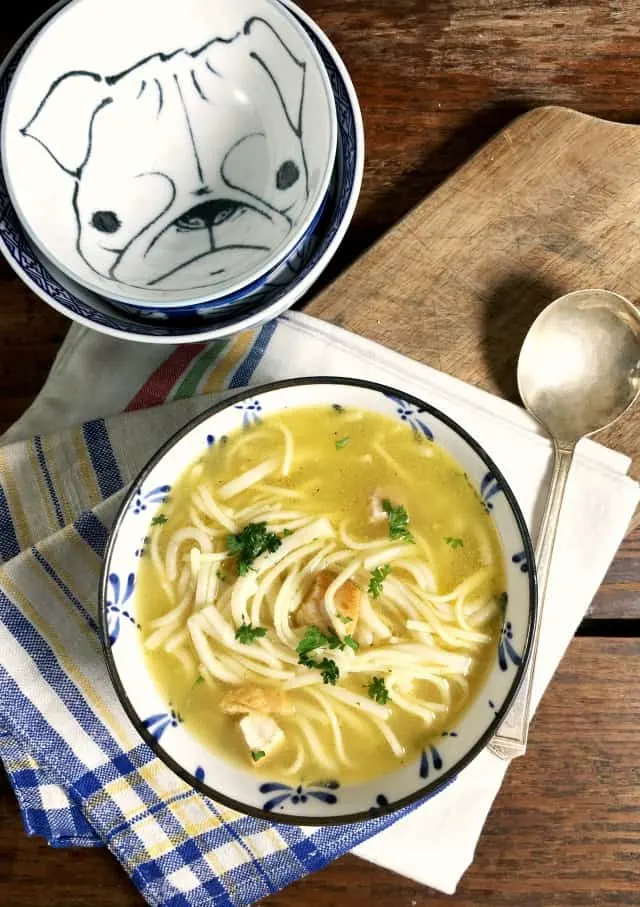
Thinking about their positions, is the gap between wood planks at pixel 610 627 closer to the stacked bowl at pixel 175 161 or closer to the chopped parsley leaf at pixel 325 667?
the chopped parsley leaf at pixel 325 667

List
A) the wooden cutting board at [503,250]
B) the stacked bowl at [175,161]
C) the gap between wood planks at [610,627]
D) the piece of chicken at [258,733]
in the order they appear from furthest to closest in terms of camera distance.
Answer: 1. the gap between wood planks at [610,627]
2. the wooden cutting board at [503,250]
3. the stacked bowl at [175,161]
4. the piece of chicken at [258,733]

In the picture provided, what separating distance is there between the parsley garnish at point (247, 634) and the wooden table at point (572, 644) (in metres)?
0.79

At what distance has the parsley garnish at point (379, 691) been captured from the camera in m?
1.98

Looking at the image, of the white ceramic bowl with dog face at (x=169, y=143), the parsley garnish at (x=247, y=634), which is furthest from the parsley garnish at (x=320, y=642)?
the white ceramic bowl with dog face at (x=169, y=143)

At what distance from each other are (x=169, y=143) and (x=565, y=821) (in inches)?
82.5

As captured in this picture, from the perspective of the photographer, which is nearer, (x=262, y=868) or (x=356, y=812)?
(x=356, y=812)


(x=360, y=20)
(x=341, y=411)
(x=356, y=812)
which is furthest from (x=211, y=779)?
(x=360, y=20)

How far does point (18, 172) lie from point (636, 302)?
1.58m

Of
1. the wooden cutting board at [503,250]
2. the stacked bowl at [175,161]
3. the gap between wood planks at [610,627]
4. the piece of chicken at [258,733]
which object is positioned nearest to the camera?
the piece of chicken at [258,733]

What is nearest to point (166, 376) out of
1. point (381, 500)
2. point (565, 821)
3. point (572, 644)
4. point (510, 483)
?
point (381, 500)

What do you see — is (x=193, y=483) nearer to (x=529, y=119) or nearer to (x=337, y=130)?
(x=337, y=130)

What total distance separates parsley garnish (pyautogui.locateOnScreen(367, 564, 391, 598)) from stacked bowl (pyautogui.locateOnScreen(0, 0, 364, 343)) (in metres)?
0.67

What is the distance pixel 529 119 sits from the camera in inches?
89.3

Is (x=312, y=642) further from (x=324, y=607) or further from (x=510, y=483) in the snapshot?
(x=510, y=483)
